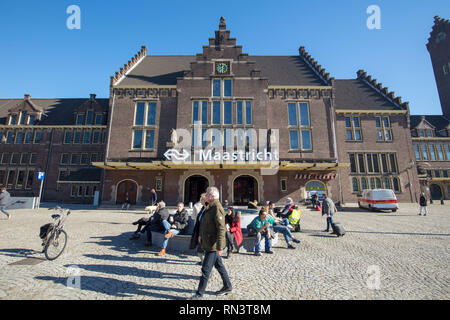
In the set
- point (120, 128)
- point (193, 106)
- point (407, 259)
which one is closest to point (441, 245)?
point (407, 259)

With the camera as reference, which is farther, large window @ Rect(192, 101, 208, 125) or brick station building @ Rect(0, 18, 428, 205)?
large window @ Rect(192, 101, 208, 125)

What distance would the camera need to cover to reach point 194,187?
68.4 ft

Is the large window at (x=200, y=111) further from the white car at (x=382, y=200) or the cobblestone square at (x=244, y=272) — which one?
the white car at (x=382, y=200)

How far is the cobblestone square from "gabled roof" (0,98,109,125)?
28.9 meters

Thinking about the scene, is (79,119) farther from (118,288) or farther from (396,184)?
(396,184)

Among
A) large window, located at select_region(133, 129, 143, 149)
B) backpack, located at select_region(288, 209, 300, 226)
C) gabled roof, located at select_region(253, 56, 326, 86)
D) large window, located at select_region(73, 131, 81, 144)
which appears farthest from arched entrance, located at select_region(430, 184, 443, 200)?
large window, located at select_region(73, 131, 81, 144)

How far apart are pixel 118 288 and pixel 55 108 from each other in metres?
39.5

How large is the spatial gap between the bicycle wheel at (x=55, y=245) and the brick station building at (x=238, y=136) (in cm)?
1275

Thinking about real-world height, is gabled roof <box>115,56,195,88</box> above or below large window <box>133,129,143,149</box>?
above

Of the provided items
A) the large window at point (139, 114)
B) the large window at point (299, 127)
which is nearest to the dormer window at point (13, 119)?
the large window at point (139, 114)

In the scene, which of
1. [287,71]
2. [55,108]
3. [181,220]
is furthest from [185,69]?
[181,220]

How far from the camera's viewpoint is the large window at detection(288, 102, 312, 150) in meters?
21.3

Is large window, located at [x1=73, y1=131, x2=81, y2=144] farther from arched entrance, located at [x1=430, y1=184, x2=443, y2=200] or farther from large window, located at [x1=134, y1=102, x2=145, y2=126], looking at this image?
arched entrance, located at [x1=430, y1=184, x2=443, y2=200]

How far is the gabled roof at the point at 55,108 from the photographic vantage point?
29.2 meters
